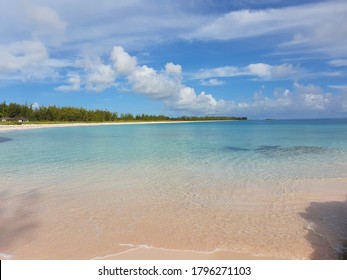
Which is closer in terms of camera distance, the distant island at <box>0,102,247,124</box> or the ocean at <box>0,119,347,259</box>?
the ocean at <box>0,119,347,259</box>

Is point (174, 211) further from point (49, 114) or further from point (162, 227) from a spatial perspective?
point (49, 114)

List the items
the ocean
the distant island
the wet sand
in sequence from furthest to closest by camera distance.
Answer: the distant island, the ocean, the wet sand

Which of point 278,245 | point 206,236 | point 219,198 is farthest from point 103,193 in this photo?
point 278,245

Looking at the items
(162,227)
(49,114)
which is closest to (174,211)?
(162,227)

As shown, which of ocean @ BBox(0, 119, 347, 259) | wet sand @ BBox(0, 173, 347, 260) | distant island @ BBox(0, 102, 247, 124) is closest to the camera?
wet sand @ BBox(0, 173, 347, 260)

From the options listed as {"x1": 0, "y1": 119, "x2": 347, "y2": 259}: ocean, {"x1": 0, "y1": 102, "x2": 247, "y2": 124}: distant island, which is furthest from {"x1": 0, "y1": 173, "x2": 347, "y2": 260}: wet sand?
{"x1": 0, "y1": 102, "x2": 247, "y2": 124}: distant island

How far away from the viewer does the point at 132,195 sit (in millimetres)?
7297

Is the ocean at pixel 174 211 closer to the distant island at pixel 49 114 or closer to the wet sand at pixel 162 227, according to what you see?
the wet sand at pixel 162 227

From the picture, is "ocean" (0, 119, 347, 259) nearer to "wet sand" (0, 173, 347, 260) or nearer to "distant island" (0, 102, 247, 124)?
"wet sand" (0, 173, 347, 260)

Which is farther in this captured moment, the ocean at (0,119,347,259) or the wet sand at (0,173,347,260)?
the ocean at (0,119,347,259)

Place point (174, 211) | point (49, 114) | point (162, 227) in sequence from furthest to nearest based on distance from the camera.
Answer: point (49, 114), point (174, 211), point (162, 227)

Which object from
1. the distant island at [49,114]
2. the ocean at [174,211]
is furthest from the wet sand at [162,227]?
the distant island at [49,114]
